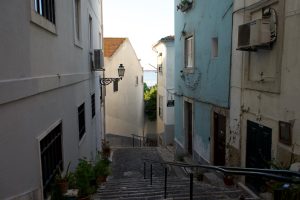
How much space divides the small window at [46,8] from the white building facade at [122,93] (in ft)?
56.0

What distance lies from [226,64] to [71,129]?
4.37m

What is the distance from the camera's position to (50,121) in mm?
5137

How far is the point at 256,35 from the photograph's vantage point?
246 inches

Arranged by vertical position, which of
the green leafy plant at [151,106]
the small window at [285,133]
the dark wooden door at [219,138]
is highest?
the small window at [285,133]

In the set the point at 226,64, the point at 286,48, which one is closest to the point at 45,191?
the point at 286,48

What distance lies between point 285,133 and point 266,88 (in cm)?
105

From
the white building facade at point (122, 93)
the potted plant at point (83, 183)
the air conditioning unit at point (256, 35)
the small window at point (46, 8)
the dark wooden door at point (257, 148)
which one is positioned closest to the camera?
the small window at point (46, 8)

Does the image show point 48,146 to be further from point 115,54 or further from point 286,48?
point 115,54

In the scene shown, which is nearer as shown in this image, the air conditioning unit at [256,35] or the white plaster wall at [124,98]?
the air conditioning unit at [256,35]

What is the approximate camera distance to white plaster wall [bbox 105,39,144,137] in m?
24.0

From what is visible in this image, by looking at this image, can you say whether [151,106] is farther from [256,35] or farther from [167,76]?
[256,35]

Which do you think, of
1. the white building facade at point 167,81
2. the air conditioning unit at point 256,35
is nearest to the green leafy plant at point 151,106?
the white building facade at point 167,81

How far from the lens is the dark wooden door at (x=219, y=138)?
9344mm

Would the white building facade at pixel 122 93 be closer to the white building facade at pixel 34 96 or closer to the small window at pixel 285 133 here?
the white building facade at pixel 34 96
